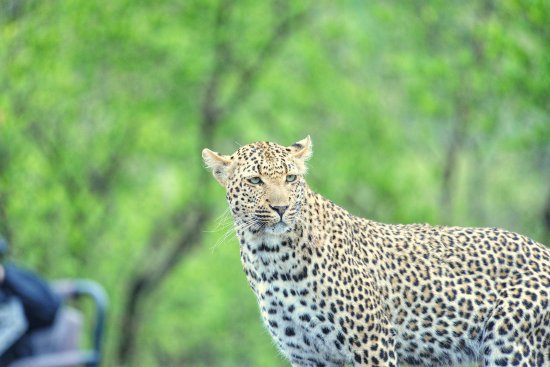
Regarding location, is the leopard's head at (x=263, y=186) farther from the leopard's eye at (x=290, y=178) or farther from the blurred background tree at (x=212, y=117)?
the blurred background tree at (x=212, y=117)

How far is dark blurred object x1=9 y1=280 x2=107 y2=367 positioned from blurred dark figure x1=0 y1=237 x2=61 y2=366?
0.51 m

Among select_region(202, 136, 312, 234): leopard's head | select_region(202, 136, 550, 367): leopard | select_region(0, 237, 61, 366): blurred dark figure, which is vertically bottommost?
select_region(202, 136, 550, 367): leopard

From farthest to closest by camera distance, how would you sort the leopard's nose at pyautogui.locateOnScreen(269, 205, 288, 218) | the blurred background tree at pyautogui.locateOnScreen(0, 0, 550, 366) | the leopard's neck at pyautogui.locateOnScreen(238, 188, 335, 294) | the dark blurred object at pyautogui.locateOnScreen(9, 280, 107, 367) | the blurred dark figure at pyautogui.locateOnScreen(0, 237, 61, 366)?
the blurred background tree at pyautogui.locateOnScreen(0, 0, 550, 366), the dark blurred object at pyautogui.locateOnScreen(9, 280, 107, 367), the blurred dark figure at pyautogui.locateOnScreen(0, 237, 61, 366), the leopard's neck at pyautogui.locateOnScreen(238, 188, 335, 294), the leopard's nose at pyautogui.locateOnScreen(269, 205, 288, 218)

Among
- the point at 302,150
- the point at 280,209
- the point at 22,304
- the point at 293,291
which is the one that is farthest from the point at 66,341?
the point at 280,209

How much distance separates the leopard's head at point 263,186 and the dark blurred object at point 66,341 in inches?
199

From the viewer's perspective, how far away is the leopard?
8305 mm

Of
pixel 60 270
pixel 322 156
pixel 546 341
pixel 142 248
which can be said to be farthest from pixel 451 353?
pixel 142 248

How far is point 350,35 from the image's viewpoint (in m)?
27.7

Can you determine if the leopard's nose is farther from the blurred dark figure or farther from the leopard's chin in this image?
the blurred dark figure

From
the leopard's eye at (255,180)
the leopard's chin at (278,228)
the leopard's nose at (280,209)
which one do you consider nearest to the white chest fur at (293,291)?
the leopard's chin at (278,228)

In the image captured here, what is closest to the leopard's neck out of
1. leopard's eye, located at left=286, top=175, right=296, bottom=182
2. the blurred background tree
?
leopard's eye, located at left=286, top=175, right=296, bottom=182

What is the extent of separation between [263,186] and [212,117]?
1906 cm

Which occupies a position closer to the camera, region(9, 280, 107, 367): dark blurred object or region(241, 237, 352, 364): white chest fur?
region(241, 237, 352, 364): white chest fur

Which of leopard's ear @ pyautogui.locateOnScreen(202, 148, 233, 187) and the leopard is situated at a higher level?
leopard's ear @ pyautogui.locateOnScreen(202, 148, 233, 187)
